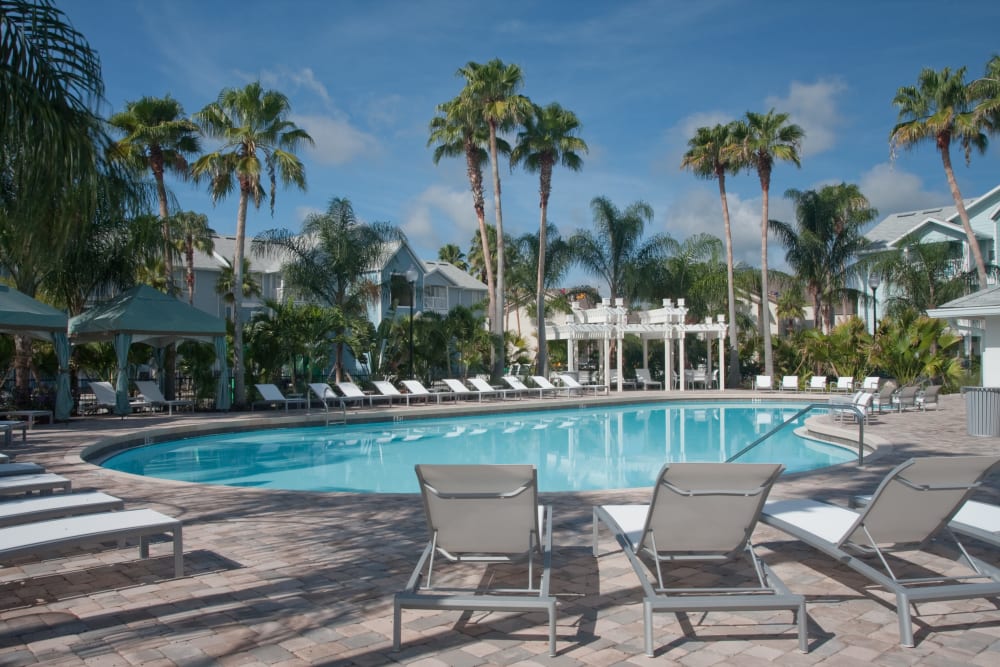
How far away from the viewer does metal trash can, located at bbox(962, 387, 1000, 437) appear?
12.2m

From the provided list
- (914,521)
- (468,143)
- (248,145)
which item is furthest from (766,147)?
(914,521)

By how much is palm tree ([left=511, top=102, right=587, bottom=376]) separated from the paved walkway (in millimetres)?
22554

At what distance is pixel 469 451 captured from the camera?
1465 cm

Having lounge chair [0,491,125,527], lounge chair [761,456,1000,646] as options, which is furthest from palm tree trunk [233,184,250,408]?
lounge chair [761,456,1000,646]

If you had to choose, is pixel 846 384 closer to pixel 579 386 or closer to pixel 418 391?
pixel 579 386

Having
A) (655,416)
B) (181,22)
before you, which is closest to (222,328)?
(181,22)

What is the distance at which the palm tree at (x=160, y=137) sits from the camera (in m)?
19.8

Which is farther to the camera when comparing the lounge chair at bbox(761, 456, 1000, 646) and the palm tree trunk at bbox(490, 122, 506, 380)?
the palm tree trunk at bbox(490, 122, 506, 380)

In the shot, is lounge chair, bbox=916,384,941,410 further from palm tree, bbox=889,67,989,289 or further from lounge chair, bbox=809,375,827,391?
palm tree, bbox=889,67,989,289

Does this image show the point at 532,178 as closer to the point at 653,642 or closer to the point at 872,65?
the point at 872,65

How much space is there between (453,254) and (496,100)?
2628 cm

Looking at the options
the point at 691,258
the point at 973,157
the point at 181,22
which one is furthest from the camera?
the point at 691,258

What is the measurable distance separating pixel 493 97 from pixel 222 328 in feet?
43.1

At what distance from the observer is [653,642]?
3537 millimetres
